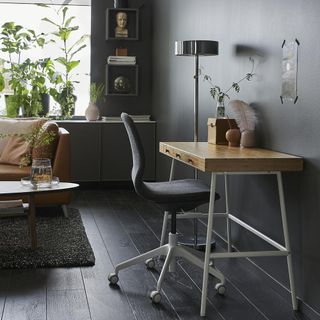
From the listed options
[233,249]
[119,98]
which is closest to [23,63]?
[119,98]

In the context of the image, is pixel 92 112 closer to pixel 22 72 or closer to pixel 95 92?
pixel 95 92

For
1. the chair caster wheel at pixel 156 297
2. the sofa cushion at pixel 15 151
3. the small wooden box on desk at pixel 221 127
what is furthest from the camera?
the sofa cushion at pixel 15 151

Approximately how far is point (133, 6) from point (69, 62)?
37.3 inches

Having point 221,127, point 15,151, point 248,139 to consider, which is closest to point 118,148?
point 15,151

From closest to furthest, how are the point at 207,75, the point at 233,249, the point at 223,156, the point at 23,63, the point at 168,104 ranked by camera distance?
the point at 223,156, the point at 233,249, the point at 207,75, the point at 168,104, the point at 23,63

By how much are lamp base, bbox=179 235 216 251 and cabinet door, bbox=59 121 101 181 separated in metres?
2.29

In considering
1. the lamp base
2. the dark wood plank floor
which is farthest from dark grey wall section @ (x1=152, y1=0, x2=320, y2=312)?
the lamp base

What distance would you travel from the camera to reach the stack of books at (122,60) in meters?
6.53

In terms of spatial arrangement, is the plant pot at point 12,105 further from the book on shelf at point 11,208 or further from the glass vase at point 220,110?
the glass vase at point 220,110

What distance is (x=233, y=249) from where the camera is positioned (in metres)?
3.96

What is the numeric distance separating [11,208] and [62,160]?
75 centimetres

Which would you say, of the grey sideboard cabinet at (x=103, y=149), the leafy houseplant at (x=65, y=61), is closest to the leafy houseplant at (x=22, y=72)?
the leafy houseplant at (x=65, y=61)

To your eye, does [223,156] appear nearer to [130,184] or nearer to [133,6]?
[130,184]

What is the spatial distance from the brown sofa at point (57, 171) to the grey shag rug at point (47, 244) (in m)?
0.14
